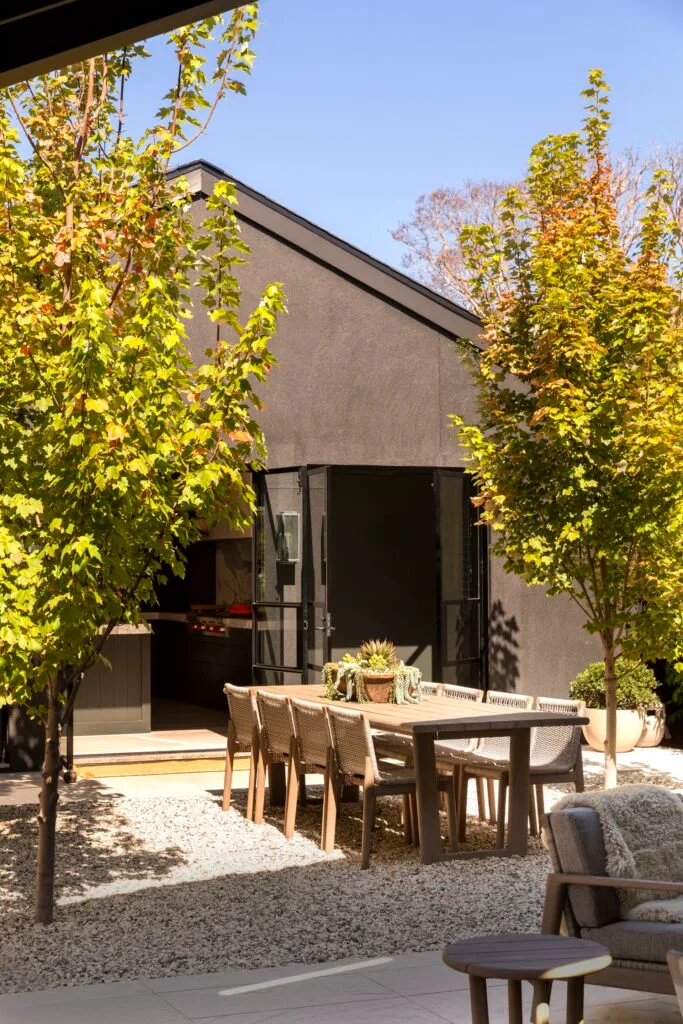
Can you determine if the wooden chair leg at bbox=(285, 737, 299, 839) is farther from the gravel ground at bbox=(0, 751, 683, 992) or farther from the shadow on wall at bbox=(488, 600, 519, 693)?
the shadow on wall at bbox=(488, 600, 519, 693)

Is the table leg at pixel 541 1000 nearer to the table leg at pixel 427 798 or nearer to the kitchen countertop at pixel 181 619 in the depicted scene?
the table leg at pixel 427 798

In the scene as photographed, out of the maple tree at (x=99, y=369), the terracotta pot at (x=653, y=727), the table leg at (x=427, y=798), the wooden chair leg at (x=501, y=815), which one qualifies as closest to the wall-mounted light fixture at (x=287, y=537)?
the terracotta pot at (x=653, y=727)

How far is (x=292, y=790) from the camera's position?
7.96 m

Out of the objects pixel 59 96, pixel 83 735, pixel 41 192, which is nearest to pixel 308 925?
pixel 41 192

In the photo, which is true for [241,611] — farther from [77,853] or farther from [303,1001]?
[303,1001]

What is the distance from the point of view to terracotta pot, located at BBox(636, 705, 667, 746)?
12.1m

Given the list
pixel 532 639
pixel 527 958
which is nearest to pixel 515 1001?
pixel 527 958

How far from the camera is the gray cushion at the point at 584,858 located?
173 inches

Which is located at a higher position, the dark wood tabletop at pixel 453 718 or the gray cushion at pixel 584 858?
the dark wood tabletop at pixel 453 718

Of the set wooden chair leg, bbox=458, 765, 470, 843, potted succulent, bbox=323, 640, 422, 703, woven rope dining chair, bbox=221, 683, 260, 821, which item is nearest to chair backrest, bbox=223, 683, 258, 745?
woven rope dining chair, bbox=221, 683, 260, 821

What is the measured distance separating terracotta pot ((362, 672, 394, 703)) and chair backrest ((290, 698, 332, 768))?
0.61 meters

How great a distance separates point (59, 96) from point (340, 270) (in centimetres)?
544

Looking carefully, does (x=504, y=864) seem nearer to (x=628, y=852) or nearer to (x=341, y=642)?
(x=628, y=852)

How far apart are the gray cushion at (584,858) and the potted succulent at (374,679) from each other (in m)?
3.77
